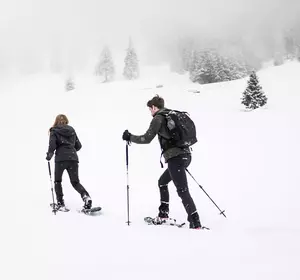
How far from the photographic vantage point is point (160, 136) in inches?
201

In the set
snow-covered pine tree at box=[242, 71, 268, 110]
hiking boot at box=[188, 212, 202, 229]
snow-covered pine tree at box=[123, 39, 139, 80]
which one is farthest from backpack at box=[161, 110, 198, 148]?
snow-covered pine tree at box=[123, 39, 139, 80]

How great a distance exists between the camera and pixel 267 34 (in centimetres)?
9362

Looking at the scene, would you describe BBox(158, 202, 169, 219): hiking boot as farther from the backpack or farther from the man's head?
the man's head

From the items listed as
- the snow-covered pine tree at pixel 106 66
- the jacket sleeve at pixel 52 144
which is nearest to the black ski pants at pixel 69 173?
the jacket sleeve at pixel 52 144

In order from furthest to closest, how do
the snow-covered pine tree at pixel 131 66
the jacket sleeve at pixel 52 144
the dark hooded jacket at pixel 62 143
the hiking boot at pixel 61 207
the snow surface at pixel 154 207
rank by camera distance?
1. the snow-covered pine tree at pixel 131 66
2. the dark hooded jacket at pixel 62 143
3. the jacket sleeve at pixel 52 144
4. the hiking boot at pixel 61 207
5. the snow surface at pixel 154 207

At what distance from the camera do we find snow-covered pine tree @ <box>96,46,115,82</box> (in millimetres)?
71562

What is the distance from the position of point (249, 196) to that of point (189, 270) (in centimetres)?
586

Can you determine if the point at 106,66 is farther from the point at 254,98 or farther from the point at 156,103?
the point at 156,103

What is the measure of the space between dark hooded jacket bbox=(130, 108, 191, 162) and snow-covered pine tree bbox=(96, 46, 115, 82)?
69146 mm

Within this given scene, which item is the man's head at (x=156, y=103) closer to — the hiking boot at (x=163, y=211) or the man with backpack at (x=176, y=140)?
the man with backpack at (x=176, y=140)

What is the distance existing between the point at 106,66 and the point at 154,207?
222 ft

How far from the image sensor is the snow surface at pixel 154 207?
307 cm

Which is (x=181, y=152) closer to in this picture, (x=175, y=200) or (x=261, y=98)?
(x=175, y=200)

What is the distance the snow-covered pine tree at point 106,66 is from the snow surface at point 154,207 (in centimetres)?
4840
